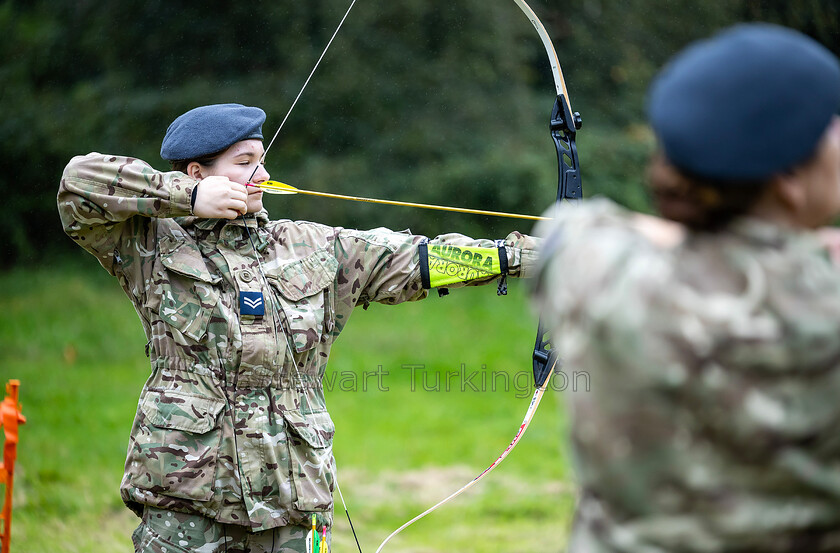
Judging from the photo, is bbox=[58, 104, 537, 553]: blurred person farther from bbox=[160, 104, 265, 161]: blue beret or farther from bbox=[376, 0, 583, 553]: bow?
bbox=[376, 0, 583, 553]: bow

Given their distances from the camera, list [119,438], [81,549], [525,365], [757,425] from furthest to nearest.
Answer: [525,365]
[119,438]
[81,549]
[757,425]

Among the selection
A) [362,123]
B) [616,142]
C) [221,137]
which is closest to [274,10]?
[362,123]

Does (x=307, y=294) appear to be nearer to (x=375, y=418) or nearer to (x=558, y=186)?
(x=558, y=186)

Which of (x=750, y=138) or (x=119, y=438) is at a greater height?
(x=750, y=138)

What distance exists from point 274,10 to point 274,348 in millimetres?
6371

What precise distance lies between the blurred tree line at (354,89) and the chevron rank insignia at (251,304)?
18.0 feet

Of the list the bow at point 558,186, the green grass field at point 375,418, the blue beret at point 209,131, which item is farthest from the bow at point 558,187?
the green grass field at point 375,418

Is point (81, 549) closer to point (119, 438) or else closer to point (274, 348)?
point (119, 438)

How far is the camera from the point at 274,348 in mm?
2148

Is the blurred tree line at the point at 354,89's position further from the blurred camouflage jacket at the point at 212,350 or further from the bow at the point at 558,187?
the blurred camouflage jacket at the point at 212,350

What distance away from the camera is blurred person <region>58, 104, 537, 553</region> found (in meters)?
2.12

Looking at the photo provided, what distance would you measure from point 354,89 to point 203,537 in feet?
20.8

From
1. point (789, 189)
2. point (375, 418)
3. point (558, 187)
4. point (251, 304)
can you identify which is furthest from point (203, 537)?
point (375, 418)

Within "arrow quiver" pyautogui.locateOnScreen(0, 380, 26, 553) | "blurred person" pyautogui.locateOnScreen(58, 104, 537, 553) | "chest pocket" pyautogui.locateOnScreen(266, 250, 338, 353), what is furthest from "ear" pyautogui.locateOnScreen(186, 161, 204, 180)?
"arrow quiver" pyautogui.locateOnScreen(0, 380, 26, 553)
